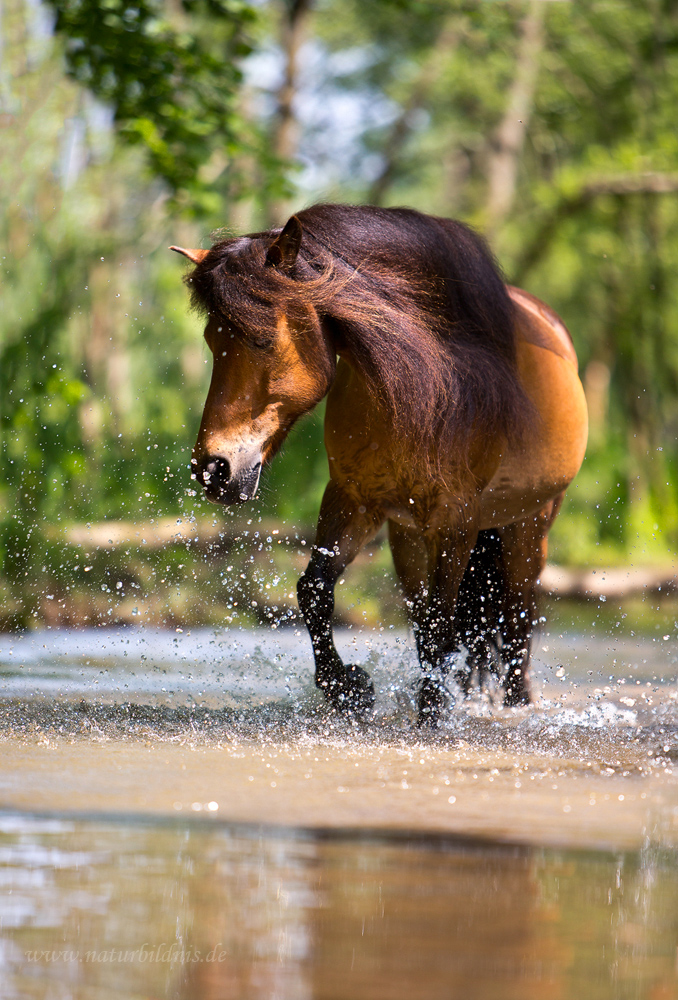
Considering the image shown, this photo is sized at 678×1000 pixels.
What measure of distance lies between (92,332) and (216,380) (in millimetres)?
5485

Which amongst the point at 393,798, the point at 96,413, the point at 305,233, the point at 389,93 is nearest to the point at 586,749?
the point at 393,798

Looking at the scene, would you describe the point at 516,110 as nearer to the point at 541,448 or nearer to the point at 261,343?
the point at 541,448

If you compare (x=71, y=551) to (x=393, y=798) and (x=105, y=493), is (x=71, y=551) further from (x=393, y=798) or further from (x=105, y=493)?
(x=393, y=798)

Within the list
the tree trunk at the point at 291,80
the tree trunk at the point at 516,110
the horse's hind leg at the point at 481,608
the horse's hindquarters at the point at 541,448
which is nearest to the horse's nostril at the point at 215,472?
the horse's hindquarters at the point at 541,448

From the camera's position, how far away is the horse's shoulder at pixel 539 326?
4.29m

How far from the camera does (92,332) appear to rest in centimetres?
841

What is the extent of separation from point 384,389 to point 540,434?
3.14ft

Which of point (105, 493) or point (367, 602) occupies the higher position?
point (105, 493)

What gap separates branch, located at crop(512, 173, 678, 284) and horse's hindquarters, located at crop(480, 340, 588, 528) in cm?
673

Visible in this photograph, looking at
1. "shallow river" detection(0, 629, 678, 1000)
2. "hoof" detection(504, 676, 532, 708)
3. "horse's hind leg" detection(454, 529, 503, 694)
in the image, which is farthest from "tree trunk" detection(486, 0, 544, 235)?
"shallow river" detection(0, 629, 678, 1000)

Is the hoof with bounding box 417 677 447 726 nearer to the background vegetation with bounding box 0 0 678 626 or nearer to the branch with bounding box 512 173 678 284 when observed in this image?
the background vegetation with bounding box 0 0 678 626

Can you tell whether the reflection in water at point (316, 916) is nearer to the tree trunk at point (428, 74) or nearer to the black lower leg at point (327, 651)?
the black lower leg at point (327, 651)

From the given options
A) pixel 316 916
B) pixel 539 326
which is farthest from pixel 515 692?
pixel 316 916

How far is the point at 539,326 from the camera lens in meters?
4.44
